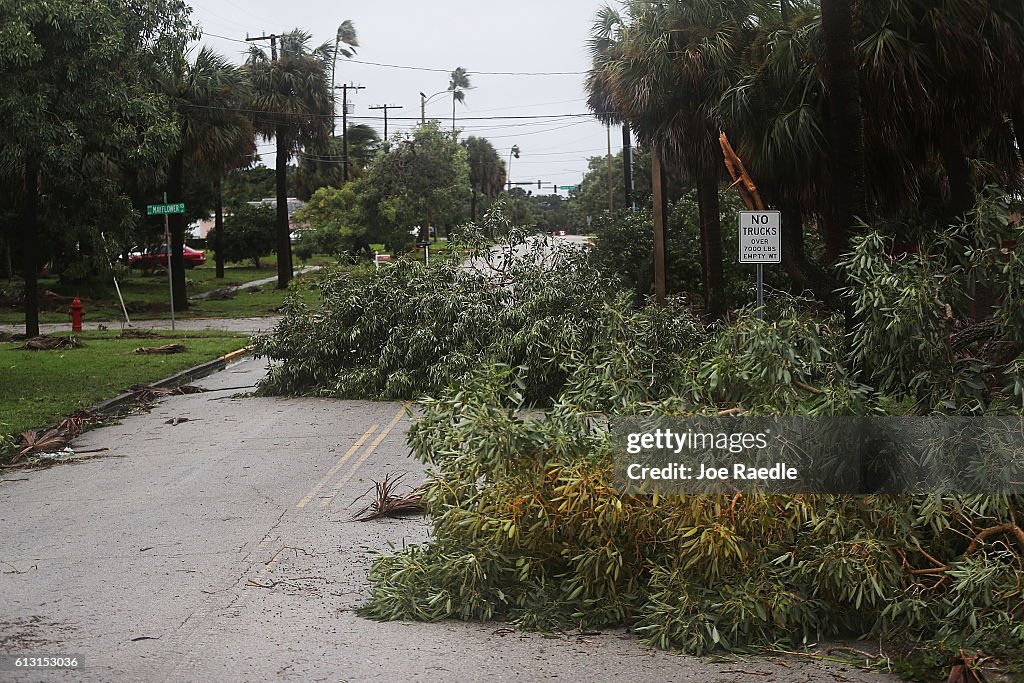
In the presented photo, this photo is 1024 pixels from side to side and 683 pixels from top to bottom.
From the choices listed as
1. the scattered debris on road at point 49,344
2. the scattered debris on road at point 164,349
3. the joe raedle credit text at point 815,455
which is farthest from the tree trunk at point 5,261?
the joe raedle credit text at point 815,455

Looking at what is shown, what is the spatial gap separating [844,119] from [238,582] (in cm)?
845

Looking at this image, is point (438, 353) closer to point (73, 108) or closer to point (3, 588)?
point (73, 108)

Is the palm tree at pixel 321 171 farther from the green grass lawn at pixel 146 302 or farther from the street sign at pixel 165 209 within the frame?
the street sign at pixel 165 209

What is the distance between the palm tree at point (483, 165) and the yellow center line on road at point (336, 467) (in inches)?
4187

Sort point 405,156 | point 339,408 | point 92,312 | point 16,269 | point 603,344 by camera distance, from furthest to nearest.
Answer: point 405,156 < point 16,269 < point 92,312 < point 339,408 < point 603,344

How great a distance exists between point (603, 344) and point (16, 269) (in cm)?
4491

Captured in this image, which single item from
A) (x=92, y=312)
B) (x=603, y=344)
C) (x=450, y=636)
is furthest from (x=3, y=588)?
(x=92, y=312)

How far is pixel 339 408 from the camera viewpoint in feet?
58.1

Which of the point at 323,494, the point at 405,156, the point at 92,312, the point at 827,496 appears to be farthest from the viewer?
the point at 405,156

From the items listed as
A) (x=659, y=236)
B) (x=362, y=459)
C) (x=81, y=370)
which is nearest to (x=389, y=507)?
(x=362, y=459)

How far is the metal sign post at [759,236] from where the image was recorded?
52.3 ft

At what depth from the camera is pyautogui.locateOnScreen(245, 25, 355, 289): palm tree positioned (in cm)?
4647

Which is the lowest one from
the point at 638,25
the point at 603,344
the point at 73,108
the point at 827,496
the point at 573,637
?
the point at 573,637

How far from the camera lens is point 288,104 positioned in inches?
1826
